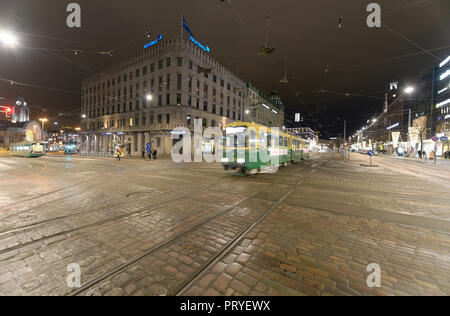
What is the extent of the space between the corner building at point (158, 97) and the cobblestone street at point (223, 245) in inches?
1021

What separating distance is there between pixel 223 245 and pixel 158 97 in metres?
34.8

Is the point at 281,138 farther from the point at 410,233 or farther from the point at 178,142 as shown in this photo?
the point at 178,142

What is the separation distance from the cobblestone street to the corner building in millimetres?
25923

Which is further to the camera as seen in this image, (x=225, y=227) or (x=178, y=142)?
(x=178, y=142)

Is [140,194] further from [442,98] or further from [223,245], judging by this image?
[442,98]

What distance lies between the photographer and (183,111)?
104 feet

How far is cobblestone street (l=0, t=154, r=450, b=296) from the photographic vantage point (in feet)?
7.50

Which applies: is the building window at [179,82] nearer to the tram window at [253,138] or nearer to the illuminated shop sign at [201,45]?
the illuminated shop sign at [201,45]

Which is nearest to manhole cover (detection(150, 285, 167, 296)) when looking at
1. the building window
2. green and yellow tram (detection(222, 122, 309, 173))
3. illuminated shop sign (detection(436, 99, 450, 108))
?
green and yellow tram (detection(222, 122, 309, 173))

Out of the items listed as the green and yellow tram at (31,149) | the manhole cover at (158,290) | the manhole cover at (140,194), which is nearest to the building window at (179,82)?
the green and yellow tram at (31,149)

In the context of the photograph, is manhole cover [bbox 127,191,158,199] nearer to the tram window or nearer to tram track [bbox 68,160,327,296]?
tram track [bbox 68,160,327,296]

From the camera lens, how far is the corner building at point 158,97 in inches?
1252
